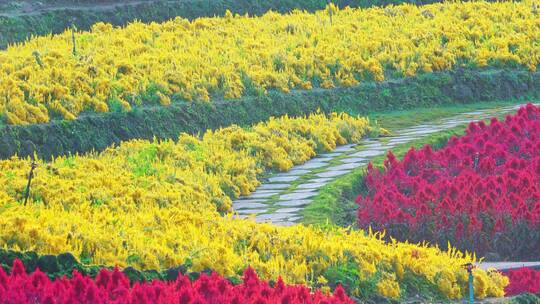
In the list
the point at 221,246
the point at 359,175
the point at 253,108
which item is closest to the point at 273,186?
the point at 359,175

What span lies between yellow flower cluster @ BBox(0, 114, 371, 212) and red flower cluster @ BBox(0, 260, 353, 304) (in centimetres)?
351

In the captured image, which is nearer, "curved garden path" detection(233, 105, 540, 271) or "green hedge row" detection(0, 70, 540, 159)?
"curved garden path" detection(233, 105, 540, 271)

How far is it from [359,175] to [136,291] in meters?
7.57

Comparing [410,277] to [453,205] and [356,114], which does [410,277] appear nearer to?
[453,205]

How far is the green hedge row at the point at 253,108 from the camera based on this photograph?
1669 centimetres

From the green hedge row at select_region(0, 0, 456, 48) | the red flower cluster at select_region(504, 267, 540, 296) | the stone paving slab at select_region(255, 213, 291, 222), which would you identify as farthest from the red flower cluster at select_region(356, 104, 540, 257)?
the green hedge row at select_region(0, 0, 456, 48)

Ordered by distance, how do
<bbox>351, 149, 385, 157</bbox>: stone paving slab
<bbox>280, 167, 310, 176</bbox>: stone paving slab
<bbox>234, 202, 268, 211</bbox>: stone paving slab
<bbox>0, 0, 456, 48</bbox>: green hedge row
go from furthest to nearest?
1. <bbox>0, 0, 456, 48</bbox>: green hedge row
2. <bbox>351, 149, 385, 157</bbox>: stone paving slab
3. <bbox>280, 167, 310, 176</bbox>: stone paving slab
4. <bbox>234, 202, 268, 211</bbox>: stone paving slab

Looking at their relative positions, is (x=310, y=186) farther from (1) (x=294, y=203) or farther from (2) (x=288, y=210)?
(2) (x=288, y=210)

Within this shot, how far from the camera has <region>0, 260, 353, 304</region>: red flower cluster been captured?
30.1 ft

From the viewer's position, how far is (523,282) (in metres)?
12.3

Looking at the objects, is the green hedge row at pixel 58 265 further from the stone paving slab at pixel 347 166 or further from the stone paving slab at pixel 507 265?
the stone paving slab at pixel 347 166

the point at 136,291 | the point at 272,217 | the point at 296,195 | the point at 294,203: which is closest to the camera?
the point at 136,291

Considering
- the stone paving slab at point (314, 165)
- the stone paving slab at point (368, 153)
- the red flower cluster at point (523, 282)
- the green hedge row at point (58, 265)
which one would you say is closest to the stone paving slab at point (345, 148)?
Result: the stone paving slab at point (368, 153)

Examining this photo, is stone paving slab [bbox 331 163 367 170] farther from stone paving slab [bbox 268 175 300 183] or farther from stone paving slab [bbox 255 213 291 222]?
stone paving slab [bbox 255 213 291 222]
